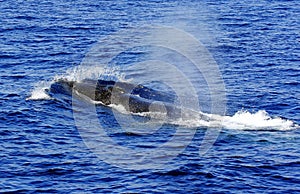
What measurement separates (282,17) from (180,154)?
37.9m

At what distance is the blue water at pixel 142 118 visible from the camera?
26906 millimetres

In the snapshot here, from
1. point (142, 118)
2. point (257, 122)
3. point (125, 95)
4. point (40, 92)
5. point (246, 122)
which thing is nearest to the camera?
point (257, 122)

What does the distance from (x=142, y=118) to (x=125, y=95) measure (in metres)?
3.53

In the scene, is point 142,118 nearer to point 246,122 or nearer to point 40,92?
point 246,122

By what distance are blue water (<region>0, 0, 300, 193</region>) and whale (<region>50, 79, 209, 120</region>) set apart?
3.82ft

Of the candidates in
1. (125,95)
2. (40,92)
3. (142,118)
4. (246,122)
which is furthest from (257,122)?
(40,92)

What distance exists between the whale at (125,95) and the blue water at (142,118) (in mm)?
1165

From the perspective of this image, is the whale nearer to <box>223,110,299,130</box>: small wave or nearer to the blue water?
the blue water

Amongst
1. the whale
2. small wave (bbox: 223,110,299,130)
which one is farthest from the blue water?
the whale

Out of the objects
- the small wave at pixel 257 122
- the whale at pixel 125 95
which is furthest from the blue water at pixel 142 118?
the whale at pixel 125 95

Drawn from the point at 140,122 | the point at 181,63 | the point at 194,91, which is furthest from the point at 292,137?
the point at 181,63

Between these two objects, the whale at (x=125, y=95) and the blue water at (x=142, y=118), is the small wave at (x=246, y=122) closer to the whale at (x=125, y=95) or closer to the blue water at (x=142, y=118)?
the blue water at (x=142, y=118)

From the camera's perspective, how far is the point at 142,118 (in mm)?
35250

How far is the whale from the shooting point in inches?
1430
